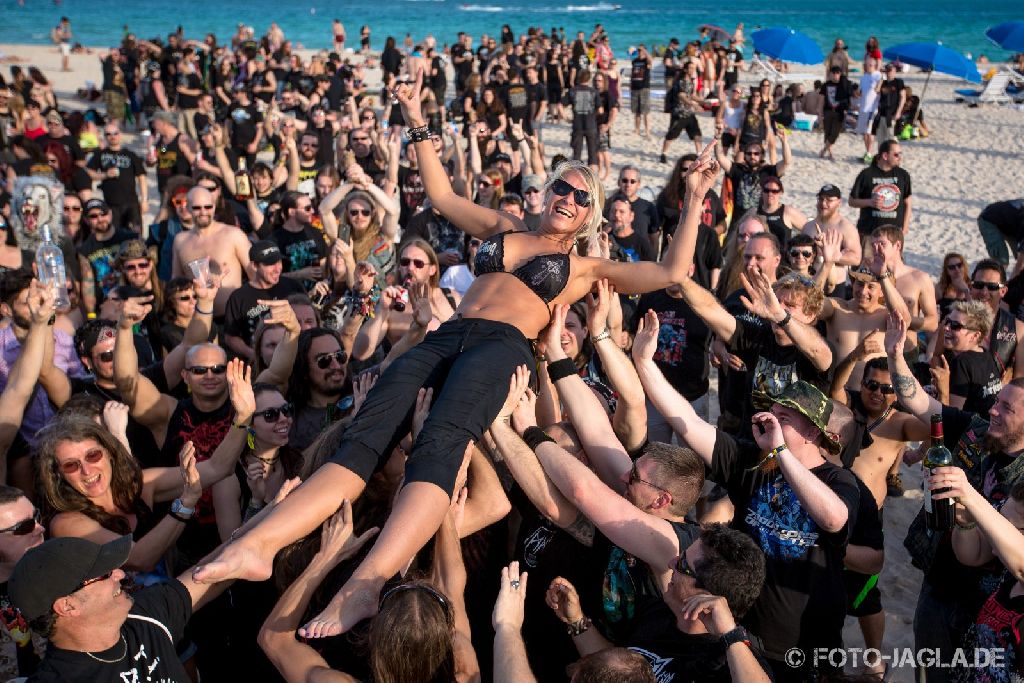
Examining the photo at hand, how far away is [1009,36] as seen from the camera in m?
18.5

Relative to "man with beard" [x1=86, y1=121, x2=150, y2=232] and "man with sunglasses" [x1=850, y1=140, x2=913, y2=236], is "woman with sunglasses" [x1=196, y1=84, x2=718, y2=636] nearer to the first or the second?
"man with sunglasses" [x1=850, y1=140, x2=913, y2=236]

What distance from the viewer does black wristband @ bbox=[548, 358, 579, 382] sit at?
3.74m

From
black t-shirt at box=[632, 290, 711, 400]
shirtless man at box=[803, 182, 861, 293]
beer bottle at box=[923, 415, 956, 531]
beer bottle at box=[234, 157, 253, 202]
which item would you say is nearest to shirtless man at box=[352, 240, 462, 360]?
black t-shirt at box=[632, 290, 711, 400]

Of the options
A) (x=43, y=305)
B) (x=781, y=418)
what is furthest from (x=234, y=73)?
(x=781, y=418)

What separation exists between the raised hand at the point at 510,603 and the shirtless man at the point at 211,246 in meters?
4.36

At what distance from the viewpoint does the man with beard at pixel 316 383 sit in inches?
175

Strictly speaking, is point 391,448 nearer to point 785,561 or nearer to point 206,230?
point 785,561

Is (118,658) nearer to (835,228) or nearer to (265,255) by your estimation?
(265,255)

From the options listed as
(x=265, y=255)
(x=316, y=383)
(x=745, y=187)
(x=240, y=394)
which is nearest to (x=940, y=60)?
(x=745, y=187)

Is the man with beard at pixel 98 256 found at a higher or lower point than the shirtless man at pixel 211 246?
lower

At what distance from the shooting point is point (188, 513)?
3.41 m

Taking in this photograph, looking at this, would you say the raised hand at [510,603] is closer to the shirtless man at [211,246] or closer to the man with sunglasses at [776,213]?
the shirtless man at [211,246]

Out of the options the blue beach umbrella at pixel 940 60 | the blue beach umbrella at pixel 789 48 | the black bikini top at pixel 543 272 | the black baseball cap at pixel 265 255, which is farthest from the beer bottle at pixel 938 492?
the blue beach umbrella at pixel 789 48

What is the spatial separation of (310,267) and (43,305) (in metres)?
3.15
